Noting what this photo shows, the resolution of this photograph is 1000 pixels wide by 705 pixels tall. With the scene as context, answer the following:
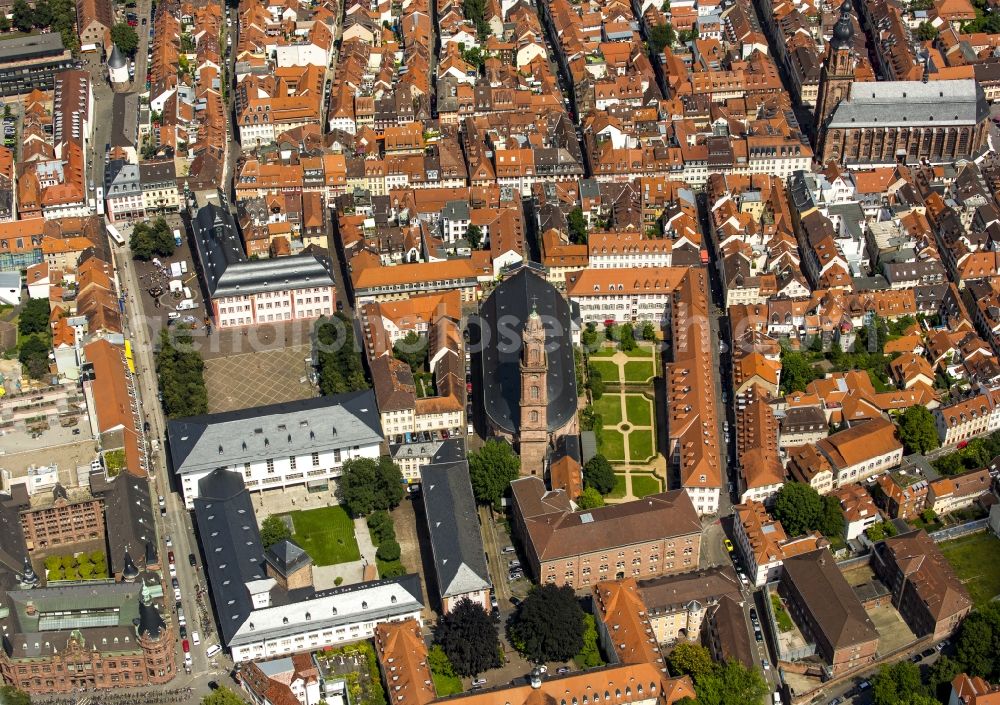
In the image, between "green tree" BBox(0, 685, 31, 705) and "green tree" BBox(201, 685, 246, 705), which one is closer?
"green tree" BBox(201, 685, 246, 705)

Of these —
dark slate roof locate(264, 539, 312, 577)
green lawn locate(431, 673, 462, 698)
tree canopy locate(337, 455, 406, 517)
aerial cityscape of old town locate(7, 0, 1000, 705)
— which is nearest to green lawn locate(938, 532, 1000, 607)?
aerial cityscape of old town locate(7, 0, 1000, 705)

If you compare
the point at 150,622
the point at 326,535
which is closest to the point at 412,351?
the point at 326,535

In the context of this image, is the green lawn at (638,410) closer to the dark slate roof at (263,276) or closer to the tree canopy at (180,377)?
the dark slate roof at (263,276)

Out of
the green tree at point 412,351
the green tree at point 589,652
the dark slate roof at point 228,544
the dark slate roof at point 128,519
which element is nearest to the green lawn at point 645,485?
the green tree at point 589,652

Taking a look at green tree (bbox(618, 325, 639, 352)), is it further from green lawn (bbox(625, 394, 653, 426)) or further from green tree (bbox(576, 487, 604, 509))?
green tree (bbox(576, 487, 604, 509))

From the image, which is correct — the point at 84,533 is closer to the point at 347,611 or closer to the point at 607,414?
the point at 347,611

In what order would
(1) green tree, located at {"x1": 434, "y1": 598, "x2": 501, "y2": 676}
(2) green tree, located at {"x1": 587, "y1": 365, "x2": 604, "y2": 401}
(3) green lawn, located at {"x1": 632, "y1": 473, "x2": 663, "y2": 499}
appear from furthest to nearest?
(2) green tree, located at {"x1": 587, "y1": 365, "x2": 604, "y2": 401}
(3) green lawn, located at {"x1": 632, "y1": 473, "x2": 663, "y2": 499}
(1) green tree, located at {"x1": 434, "y1": 598, "x2": 501, "y2": 676}

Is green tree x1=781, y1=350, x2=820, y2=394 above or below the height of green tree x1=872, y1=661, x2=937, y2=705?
above

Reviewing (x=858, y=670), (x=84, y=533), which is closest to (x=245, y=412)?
(x=84, y=533)
